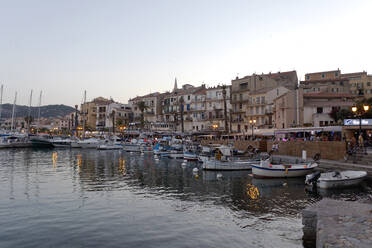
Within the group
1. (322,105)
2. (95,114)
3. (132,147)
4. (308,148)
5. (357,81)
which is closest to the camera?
→ (308,148)

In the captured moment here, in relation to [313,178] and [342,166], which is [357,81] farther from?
[313,178]

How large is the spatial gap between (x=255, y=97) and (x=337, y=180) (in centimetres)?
4851

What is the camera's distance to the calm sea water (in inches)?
462

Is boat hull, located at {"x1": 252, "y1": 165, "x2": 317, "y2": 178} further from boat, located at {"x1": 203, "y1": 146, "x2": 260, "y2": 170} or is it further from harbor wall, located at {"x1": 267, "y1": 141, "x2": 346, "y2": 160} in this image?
boat, located at {"x1": 203, "y1": 146, "x2": 260, "y2": 170}

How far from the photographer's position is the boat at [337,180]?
20.8 metres

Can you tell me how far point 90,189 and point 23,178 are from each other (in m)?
9.81

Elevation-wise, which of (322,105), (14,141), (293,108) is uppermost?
(322,105)

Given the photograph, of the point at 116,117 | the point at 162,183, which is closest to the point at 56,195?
the point at 162,183

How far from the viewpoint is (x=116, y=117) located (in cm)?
11350

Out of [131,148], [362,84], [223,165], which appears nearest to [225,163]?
[223,165]

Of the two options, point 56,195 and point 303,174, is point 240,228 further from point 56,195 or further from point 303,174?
point 303,174

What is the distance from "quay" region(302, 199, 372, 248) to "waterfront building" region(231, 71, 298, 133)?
177ft

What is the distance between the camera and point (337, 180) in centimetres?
2086

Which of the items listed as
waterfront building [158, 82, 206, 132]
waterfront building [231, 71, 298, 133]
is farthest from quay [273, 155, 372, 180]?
waterfront building [158, 82, 206, 132]
